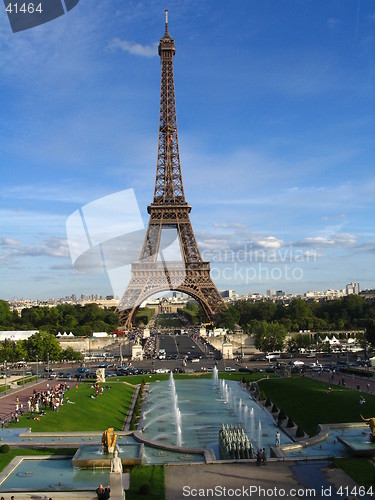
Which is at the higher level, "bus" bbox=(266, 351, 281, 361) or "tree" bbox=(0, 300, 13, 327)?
"tree" bbox=(0, 300, 13, 327)

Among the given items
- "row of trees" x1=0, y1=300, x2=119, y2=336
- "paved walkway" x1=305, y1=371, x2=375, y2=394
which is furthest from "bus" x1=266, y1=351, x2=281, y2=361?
"row of trees" x1=0, y1=300, x2=119, y2=336

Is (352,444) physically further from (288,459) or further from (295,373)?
(295,373)

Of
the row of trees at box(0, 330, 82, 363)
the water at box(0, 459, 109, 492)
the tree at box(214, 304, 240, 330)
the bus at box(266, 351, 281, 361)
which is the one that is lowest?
the water at box(0, 459, 109, 492)

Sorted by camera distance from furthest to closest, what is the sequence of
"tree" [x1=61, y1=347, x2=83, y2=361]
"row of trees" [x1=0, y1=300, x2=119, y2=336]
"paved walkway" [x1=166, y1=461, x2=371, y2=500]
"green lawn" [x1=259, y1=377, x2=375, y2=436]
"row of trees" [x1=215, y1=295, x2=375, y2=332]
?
"row of trees" [x1=215, y1=295, x2=375, y2=332]
"row of trees" [x1=0, y1=300, x2=119, y2=336]
"tree" [x1=61, y1=347, x2=83, y2=361]
"green lawn" [x1=259, y1=377, x2=375, y2=436]
"paved walkway" [x1=166, y1=461, x2=371, y2=500]

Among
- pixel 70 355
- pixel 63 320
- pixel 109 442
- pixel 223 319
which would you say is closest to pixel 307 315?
pixel 223 319

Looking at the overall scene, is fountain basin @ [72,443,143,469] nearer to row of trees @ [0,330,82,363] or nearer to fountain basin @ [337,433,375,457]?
fountain basin @ [337,433,375,457]

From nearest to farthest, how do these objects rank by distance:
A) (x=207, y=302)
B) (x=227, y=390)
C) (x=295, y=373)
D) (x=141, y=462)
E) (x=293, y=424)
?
1. (x=141, y=462)
2. (x=293, y=424)
3. (x=227, y=390)
4. (x=295, y=373)
5. (x=207, y=302)

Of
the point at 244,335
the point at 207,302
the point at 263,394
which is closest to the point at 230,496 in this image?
the point at 263,394
